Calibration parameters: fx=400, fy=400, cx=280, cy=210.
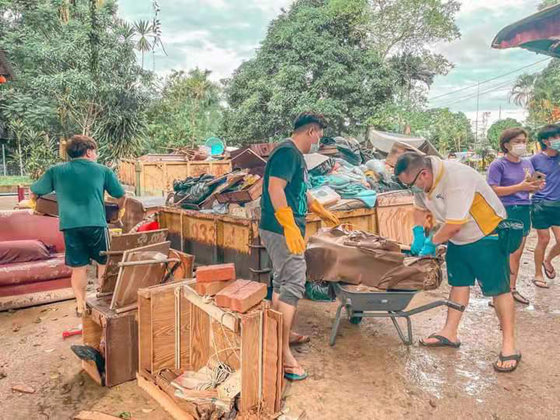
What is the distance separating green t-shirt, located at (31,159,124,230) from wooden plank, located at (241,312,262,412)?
2085mm

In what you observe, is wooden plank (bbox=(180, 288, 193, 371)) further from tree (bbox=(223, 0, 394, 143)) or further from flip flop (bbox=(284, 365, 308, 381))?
tree (bbox=(223, 0, 394, 143))

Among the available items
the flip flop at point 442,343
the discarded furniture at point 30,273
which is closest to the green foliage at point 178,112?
the discarded furniture at point 30,273

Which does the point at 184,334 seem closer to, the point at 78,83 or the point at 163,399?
the point at 163,399

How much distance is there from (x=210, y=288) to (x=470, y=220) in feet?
6.31

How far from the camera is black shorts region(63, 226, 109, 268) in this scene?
3531mm

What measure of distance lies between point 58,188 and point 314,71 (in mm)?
14817

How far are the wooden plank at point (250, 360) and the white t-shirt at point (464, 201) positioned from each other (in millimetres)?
1509

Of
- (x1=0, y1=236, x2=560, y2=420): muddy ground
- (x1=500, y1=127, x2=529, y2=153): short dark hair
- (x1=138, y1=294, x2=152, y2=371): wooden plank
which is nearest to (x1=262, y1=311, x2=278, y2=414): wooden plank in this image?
(x1=0, y1=236, x2=560, y2=420): muddy ground

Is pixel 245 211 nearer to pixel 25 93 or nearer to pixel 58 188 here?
pixel 58 188

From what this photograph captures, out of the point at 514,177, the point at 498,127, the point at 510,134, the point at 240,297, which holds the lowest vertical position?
the point at 240,297

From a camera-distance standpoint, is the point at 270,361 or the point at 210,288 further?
the point at 210,288

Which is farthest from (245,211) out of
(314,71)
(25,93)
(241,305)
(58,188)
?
(25,93)

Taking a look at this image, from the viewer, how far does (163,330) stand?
2586 mm

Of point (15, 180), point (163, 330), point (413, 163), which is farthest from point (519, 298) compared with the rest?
point (15, 180)
